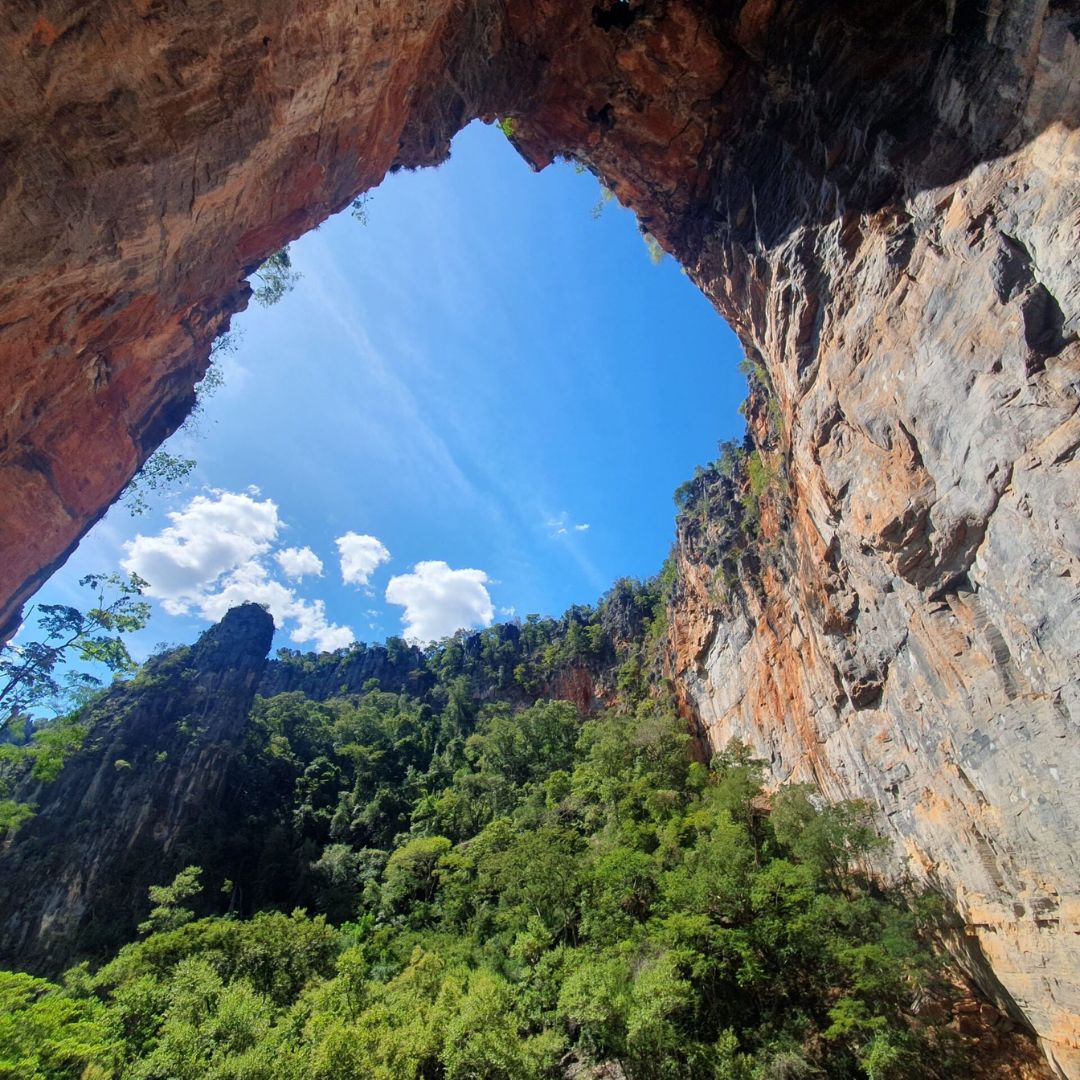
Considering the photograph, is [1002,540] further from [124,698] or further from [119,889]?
[124,698]

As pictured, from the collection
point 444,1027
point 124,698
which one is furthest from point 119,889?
point 444,1027

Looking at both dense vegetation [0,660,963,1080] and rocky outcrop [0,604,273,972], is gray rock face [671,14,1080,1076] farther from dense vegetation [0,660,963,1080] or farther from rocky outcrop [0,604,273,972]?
rocky outcrop [0,604,273,972]

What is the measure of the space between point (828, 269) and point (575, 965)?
19687mm

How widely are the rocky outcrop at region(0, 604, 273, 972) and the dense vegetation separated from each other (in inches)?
271

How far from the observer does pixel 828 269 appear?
1441 centimetres

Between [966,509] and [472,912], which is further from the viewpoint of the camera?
[472,912]

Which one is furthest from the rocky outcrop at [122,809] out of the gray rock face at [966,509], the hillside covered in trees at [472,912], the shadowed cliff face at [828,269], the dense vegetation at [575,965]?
the gray rock face at [966,509]

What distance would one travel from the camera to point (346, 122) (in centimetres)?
1193

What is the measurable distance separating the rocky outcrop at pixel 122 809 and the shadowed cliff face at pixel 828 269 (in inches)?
1472

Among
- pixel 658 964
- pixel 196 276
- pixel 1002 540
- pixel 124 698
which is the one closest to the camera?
pixel 1002 540

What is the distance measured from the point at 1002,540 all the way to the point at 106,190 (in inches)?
560

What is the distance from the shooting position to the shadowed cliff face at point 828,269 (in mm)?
8039

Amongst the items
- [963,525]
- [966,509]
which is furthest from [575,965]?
[966,509]

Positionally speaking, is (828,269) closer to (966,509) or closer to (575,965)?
(966,509)
